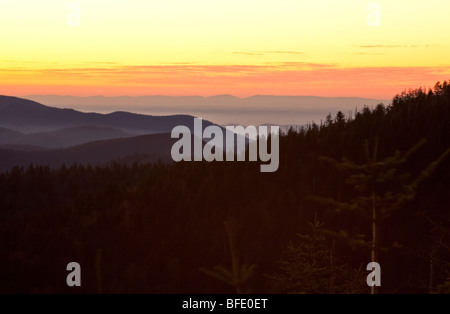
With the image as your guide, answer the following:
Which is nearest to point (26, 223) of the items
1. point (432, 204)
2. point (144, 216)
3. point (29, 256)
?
point (29, 256)

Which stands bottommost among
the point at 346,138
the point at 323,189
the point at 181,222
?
the point at 181,222

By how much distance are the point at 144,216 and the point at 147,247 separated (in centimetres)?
1528

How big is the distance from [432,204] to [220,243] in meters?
60.7

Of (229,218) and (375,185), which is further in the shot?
(229,218)

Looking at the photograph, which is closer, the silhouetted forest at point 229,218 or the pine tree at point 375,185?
the pine tree at point 375,185

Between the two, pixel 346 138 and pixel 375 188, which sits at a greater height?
pixel 346 138

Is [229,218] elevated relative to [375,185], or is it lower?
lower

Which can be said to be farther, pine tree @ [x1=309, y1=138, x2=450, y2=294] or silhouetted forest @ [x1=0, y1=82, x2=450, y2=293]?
silhouetted forest @ [x1=0, y1=82, x2=450, y2=293]

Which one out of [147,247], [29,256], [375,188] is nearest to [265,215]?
[147,247]

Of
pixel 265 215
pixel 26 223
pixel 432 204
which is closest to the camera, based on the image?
pixel 432 204

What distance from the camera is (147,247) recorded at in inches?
6594

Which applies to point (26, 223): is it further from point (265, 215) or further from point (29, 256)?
point (265, 215)
